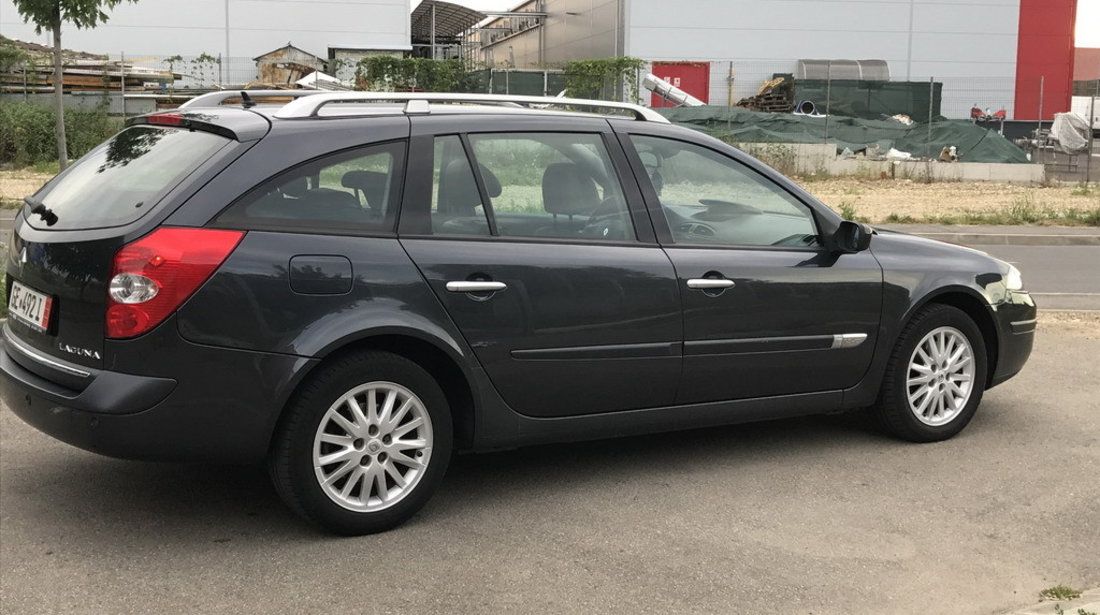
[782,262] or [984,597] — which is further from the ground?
[782,262]

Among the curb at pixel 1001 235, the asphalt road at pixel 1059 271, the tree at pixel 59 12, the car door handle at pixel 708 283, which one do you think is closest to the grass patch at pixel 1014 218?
the curb at pixel 1001 235

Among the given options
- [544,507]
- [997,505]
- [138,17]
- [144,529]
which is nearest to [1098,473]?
[997,505]

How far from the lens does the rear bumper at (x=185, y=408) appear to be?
411cm

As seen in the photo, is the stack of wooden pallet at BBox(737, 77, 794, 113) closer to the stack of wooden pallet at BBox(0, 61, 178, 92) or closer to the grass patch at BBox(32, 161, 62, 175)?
the stack of wooden pallet at BBox(0, 61, 178, 92)

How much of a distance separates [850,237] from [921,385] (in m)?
0.88

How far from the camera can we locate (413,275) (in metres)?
4.50

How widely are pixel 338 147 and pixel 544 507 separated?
164cm

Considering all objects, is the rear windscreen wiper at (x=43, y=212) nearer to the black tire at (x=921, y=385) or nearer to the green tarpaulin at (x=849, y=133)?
the black tire at (x=921, y=385)

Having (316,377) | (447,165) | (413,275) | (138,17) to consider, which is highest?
(138,17)

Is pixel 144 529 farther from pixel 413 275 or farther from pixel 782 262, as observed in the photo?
pixel 782 262

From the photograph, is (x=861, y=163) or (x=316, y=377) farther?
(x=861, y=163)

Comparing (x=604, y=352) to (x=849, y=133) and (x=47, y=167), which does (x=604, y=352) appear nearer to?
(x=47, y=167)

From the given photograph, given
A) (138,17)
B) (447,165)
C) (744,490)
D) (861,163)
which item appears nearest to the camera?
(447,165)

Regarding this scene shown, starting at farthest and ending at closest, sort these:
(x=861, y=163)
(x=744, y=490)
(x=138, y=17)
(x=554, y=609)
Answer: (x=138, y=17)
(x=861, y=163)
(x=744, y=490)
(x=554, y=609)
